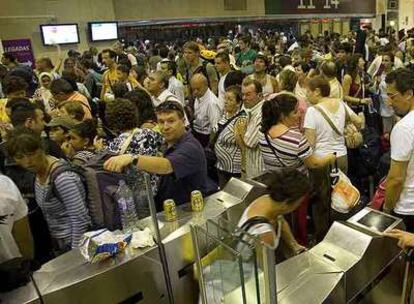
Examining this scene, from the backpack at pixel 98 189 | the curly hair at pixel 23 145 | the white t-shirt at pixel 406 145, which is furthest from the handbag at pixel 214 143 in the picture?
the curly hair at pixel 23 145

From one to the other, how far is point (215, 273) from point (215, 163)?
5.49 feet

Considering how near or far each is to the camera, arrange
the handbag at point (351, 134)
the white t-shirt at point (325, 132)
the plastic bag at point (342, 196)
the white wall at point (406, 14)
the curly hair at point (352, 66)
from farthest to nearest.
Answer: the white wall at point (406, 14)
the curly hair at point (352, 66)
the handbag at point (351, 134)
the white t-shirt at point (325, 132)
the plastic bag at point (342, 196)

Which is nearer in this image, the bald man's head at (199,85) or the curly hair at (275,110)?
the curly hair at (275,110)

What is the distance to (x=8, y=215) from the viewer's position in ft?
5.96

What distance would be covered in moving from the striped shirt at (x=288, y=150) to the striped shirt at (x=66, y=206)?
1.20 metres

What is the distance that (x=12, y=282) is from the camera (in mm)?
1596

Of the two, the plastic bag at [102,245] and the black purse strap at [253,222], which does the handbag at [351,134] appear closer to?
the black purse strap at [253,222]

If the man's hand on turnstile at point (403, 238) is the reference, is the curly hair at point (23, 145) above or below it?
above

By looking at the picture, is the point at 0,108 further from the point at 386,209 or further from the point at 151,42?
the point at 151,42

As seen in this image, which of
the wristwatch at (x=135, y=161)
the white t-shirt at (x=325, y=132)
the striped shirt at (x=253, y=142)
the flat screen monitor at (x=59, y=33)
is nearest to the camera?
the wristwatch at (x=135, y=161)

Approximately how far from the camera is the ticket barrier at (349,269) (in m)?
1.56

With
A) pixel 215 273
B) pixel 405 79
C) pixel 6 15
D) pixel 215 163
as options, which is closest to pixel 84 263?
pixel 215 273

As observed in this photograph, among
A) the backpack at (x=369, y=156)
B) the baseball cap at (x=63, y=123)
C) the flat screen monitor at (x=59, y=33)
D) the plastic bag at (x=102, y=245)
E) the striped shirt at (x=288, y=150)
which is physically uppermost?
the flat screen monitor at (x=59, y=33)

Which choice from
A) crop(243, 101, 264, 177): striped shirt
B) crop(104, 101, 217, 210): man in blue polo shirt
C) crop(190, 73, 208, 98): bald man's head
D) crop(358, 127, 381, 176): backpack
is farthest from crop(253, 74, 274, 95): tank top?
crop(104, 101, 217, 210): man in blue polo shirt
